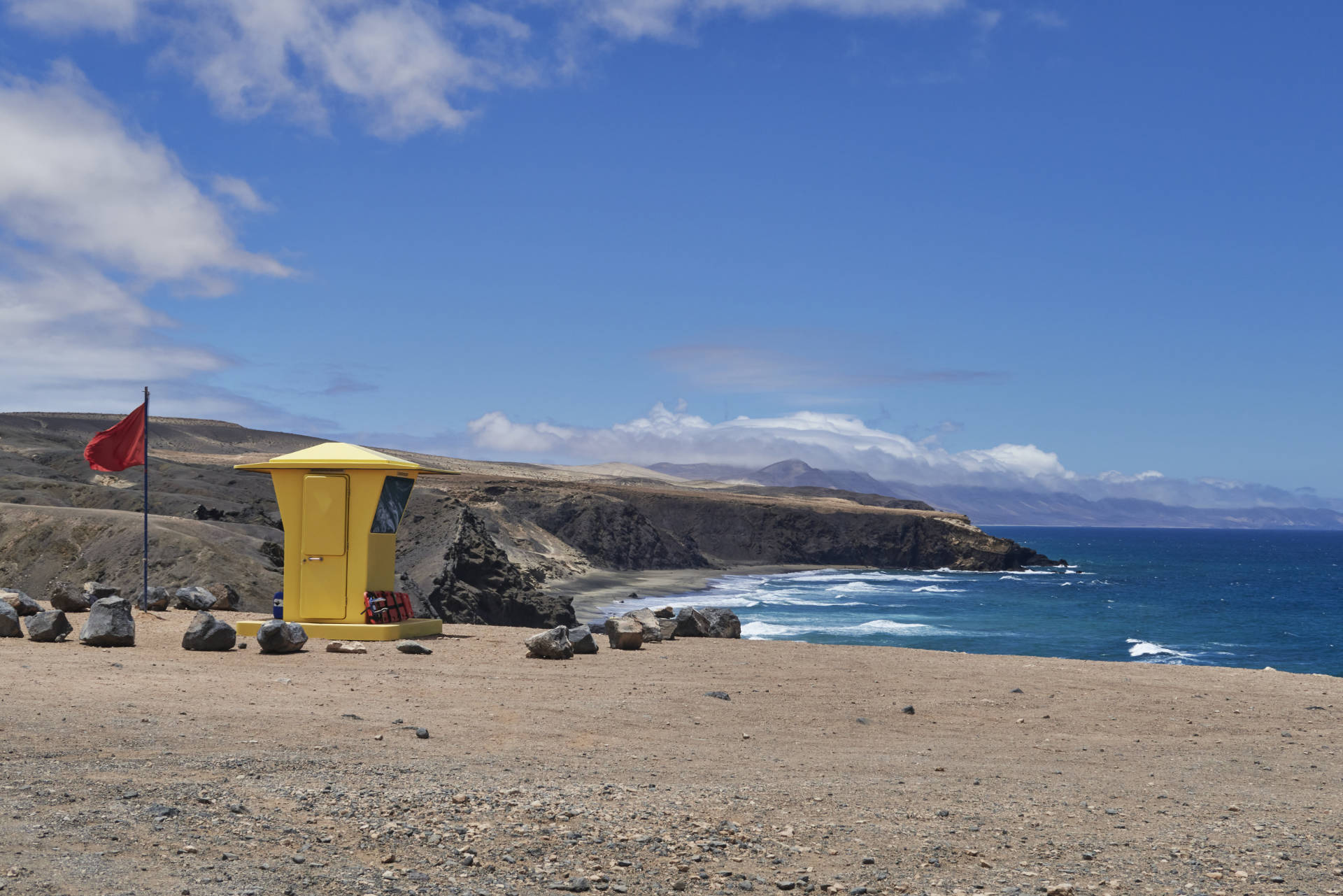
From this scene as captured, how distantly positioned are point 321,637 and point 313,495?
2.13 meters

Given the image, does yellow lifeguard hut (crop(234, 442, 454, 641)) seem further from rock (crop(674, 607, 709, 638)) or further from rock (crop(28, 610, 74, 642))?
rock (crop(674, 607, 709, 638))

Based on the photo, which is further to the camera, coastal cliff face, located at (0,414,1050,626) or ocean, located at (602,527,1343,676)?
ocean, located at (602,527,1343,676)

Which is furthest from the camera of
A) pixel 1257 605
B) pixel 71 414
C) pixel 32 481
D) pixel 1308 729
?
pixel 71 414

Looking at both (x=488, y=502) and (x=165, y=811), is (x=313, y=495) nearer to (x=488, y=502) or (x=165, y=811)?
(x=165, y=811)

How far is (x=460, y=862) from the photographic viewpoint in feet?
18.6

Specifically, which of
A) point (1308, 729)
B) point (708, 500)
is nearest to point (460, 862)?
point (1308, 729)

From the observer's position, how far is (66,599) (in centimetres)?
1619

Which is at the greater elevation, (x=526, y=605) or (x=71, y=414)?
(x=71, y=414)

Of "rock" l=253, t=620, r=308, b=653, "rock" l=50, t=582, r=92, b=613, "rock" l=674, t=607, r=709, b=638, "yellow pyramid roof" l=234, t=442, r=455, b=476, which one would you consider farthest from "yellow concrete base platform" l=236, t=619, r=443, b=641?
"rock" l=674, t=607, r=709, b=638

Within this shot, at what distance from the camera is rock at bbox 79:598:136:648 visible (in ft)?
42.9

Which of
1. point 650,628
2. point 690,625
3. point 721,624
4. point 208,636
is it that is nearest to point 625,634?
point 650,628

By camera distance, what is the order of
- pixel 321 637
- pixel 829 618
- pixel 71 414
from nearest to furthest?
pixel 321 637
pixel 829 618
pixel 71 414

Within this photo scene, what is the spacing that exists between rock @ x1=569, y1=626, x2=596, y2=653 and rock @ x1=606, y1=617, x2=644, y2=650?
67 cm

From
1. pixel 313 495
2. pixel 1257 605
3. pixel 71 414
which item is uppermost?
pixel 71 414
